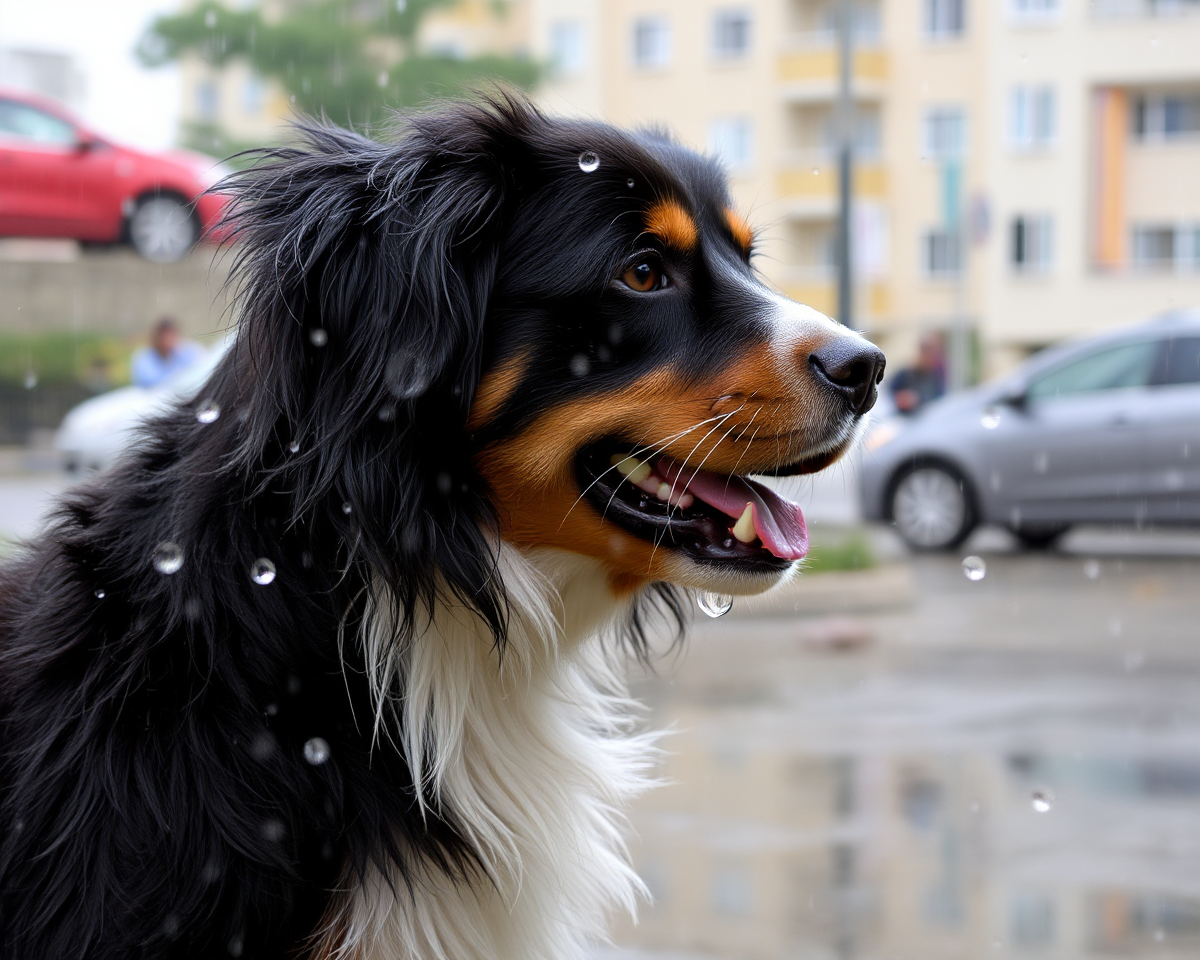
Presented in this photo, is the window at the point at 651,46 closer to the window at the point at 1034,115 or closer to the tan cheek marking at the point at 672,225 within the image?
the window at the point at 1034,115

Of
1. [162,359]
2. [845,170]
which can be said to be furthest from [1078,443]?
[162,359]

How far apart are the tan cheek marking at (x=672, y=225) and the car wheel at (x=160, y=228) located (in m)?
17.8

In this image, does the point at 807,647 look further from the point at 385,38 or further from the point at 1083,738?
the point at 385,38

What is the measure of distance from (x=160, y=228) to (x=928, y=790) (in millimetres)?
17465

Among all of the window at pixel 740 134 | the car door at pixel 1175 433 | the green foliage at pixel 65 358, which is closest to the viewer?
the car door at pixel 1175 433

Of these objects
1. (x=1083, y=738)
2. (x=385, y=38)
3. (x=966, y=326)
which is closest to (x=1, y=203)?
(x=385, y=38)

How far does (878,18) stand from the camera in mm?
44500

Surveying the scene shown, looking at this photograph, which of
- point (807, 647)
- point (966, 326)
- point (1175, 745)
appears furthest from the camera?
point (966, 326)

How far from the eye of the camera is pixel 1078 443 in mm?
11188

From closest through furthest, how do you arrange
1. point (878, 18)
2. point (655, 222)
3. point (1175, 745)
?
1. point (655, 222)
2. point (1175, 745)
3. point (878, 18)

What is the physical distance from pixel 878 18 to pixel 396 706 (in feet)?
150

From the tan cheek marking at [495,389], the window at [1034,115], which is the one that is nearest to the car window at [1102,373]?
the tan cheek marking at [495,389]

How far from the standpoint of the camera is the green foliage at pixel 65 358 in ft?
72.7

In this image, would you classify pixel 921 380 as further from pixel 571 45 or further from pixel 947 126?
pixel 571 45
